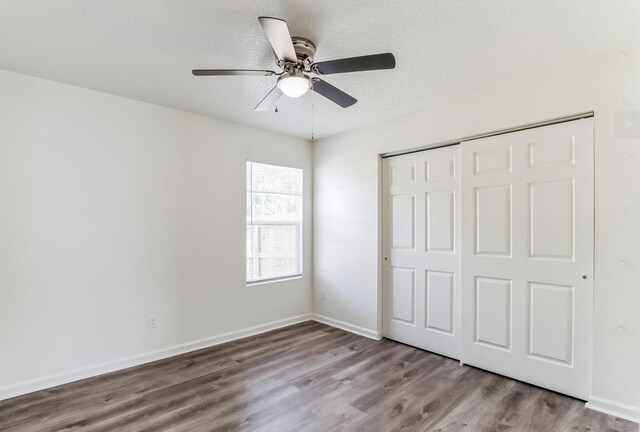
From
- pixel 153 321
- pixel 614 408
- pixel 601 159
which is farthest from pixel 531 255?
pixel 153 321

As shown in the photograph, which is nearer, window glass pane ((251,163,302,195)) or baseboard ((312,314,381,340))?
baseboard ((312,314,381,340))

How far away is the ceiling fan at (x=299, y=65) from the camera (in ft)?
5.58

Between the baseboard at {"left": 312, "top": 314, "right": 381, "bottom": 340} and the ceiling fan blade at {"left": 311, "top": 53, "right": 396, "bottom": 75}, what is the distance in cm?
294

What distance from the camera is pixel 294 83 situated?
1.99 metres

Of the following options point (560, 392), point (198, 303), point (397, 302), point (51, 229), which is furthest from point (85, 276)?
point (560, 392)

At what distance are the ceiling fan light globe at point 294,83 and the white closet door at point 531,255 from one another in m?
1.84

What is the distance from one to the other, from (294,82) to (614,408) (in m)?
3.06

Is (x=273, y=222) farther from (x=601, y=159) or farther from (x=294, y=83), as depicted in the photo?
(x=601, y=159)

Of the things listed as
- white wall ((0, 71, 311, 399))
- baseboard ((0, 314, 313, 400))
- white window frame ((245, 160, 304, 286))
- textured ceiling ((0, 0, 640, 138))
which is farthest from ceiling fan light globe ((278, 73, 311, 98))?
baseboard ((0, 314, 313, 400))

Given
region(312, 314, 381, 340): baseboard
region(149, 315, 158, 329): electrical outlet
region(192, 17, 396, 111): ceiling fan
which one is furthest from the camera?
region(312, 314, 381, 340): baseboard

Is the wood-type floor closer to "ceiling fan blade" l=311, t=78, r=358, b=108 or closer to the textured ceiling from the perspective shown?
"ceiling fan blade" l=311, t=78, r=358, b=108

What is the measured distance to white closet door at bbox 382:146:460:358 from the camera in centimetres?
328

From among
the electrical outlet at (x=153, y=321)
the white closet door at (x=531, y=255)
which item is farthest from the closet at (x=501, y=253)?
the electrical outlet at (x=153, y=321)

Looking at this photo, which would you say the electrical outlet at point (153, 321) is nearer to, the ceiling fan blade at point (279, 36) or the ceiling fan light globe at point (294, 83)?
the ceiling fan light globe at point (294, 83)
